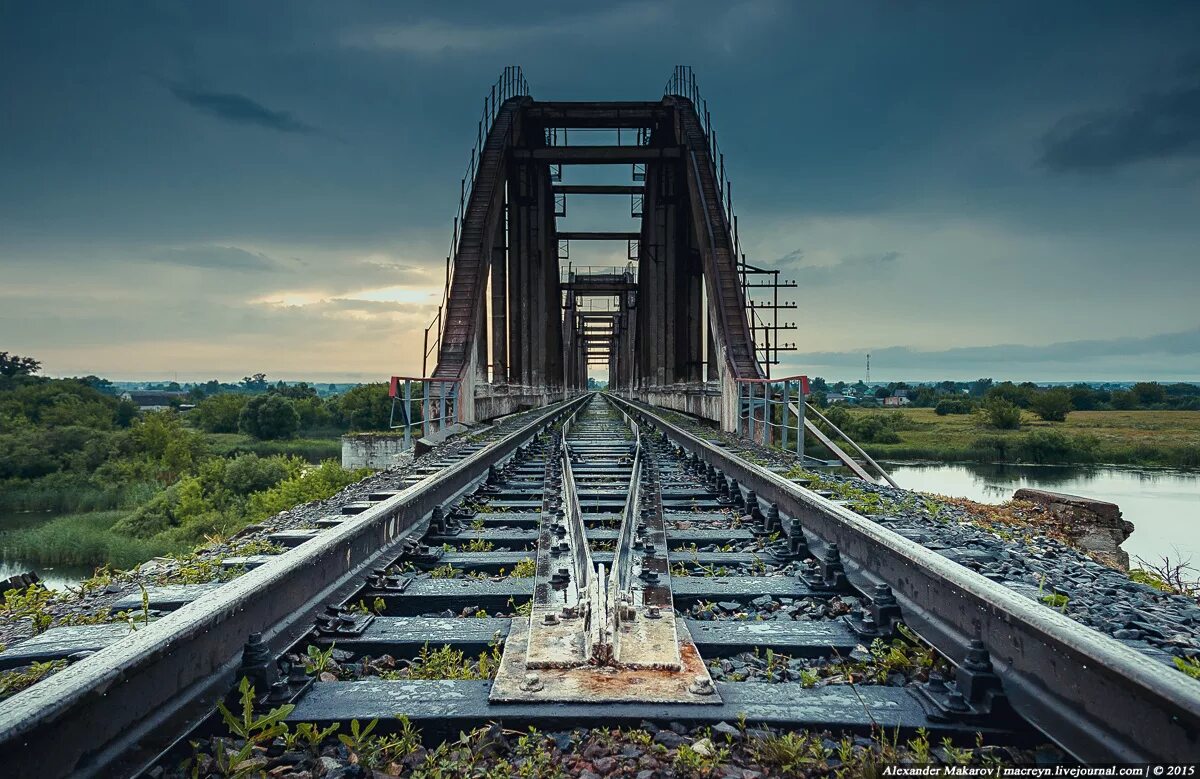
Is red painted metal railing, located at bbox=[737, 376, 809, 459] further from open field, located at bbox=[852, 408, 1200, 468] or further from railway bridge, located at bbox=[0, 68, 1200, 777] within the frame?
open field, located at bbox=[852, 408, 1200, 468]

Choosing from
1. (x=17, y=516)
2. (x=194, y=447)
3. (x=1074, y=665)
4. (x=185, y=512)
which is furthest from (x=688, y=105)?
(x=194, y=447)

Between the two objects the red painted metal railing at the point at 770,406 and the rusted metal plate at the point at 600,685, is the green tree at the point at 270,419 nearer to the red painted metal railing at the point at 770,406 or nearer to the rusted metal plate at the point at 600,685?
the red painted metal railing at the point at 770,406

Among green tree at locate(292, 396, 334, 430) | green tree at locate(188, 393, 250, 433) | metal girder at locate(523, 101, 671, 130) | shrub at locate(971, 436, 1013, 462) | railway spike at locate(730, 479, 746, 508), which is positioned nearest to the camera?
railway spike at locate(730, 479, 746, 508)

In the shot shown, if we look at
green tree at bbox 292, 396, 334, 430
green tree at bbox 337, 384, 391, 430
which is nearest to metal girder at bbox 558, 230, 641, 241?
green tree at bbox 337, 384, 391, 430

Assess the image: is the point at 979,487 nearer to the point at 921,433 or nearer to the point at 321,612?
the point at 921,433

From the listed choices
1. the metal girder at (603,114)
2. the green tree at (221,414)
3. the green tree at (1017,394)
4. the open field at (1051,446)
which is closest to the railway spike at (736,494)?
the metal girder at (603,114)
